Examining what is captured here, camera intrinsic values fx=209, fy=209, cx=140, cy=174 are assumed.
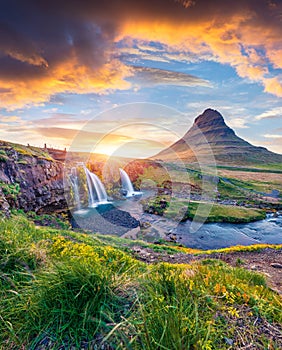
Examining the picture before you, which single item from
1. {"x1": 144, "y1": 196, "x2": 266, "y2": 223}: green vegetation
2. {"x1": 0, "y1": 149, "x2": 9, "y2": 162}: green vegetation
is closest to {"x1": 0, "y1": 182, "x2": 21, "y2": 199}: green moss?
{"x1": 0, "y1": 149, "x2": 9, "y2": 162}: green vegetation

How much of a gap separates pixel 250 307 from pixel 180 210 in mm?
24438

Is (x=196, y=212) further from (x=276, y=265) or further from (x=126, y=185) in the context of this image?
(x=276, y=265)

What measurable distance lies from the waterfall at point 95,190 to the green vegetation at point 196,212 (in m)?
5.76

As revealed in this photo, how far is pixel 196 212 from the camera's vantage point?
26.5m

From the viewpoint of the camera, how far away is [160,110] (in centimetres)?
1552

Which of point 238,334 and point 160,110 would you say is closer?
point 238,334

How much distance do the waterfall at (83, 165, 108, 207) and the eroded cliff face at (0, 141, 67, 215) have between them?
12.8ft

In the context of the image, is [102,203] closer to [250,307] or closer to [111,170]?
[111,170]

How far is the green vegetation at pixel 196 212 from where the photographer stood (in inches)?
994

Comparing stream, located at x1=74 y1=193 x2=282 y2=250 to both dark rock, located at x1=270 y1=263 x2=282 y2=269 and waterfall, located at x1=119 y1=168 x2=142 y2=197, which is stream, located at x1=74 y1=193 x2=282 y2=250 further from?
waterfall, located at x1=119 y1=168 x2=142 y2=197

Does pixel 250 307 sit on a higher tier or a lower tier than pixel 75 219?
higher

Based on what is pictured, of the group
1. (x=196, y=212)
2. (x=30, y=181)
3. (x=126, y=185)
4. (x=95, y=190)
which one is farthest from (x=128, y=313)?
(x=126, y=185)

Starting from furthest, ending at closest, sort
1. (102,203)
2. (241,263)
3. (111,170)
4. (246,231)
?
(111,170)
(102,203)
(246,231)
(241,263)

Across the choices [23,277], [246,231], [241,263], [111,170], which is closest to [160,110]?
[241,263]
